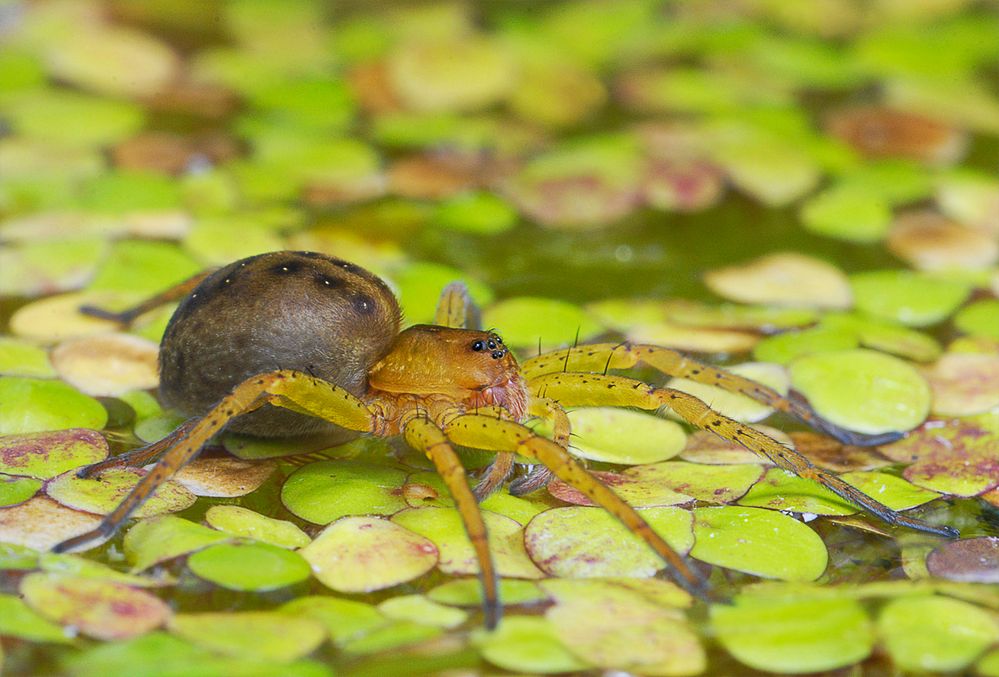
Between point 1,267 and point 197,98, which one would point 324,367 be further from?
point 197,98

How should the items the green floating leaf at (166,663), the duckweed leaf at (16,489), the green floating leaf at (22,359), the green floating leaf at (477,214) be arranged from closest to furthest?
1. the green floating leaf at (166,663)
2. the duckweed leaf at (16,489)
3. the green floating leaf at (22,359)
4. the green floating leaf at (477,214)

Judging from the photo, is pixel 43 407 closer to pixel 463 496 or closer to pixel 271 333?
pixel 271 333

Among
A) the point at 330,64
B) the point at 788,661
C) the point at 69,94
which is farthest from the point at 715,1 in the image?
the point at 788,661

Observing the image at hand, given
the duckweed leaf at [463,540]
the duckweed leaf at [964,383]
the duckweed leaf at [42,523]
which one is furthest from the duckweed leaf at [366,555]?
the duckweed leaf at [964,383]

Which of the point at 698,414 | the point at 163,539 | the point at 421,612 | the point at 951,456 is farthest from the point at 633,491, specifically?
the point at 163,539

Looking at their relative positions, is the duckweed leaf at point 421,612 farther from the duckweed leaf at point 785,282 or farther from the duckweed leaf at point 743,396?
the duckweed leaf at point 785,282

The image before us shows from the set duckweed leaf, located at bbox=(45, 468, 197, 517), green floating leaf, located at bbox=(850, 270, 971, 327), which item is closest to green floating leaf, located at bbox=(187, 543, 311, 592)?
duckweed leaf, located at bbox=(45, 468, 197, 517)
